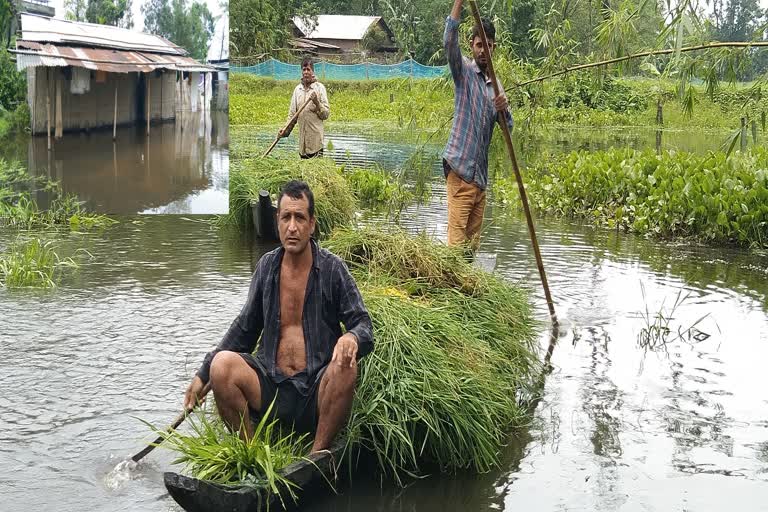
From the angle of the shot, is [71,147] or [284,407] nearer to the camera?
[284,407]

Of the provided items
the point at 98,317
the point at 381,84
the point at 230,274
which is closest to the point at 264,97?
the point at 381,84

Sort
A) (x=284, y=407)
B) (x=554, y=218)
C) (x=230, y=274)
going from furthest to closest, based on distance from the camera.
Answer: (x=554, y=218), (x=230, y=274), (x=284, y=407)

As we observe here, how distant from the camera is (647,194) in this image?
1120 centimetres

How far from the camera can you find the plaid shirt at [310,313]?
4.19 meters

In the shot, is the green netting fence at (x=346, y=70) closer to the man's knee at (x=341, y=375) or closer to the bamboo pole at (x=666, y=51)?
the bamboo pole at (x=666, y=51)

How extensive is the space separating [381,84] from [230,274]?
50.2 ft

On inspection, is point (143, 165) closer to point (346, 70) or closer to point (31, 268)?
point (31, 268)

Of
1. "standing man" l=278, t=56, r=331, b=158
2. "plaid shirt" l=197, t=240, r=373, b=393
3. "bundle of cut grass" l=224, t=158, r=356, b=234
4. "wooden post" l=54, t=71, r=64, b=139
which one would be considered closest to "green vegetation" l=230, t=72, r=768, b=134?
"standing man" l=278, t=56, r=331, b=158

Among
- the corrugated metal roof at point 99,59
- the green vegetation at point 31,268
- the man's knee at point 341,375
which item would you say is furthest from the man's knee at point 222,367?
the corrugated metal roof at point 99,59

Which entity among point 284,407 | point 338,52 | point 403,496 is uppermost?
point 338,52

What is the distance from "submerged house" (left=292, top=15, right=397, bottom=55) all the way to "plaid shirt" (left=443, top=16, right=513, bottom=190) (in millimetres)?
11050

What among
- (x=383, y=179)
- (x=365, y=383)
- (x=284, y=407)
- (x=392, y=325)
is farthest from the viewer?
(x=383, y=179)

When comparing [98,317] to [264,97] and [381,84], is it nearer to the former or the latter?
[264,97]

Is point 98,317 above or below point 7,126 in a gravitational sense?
below
